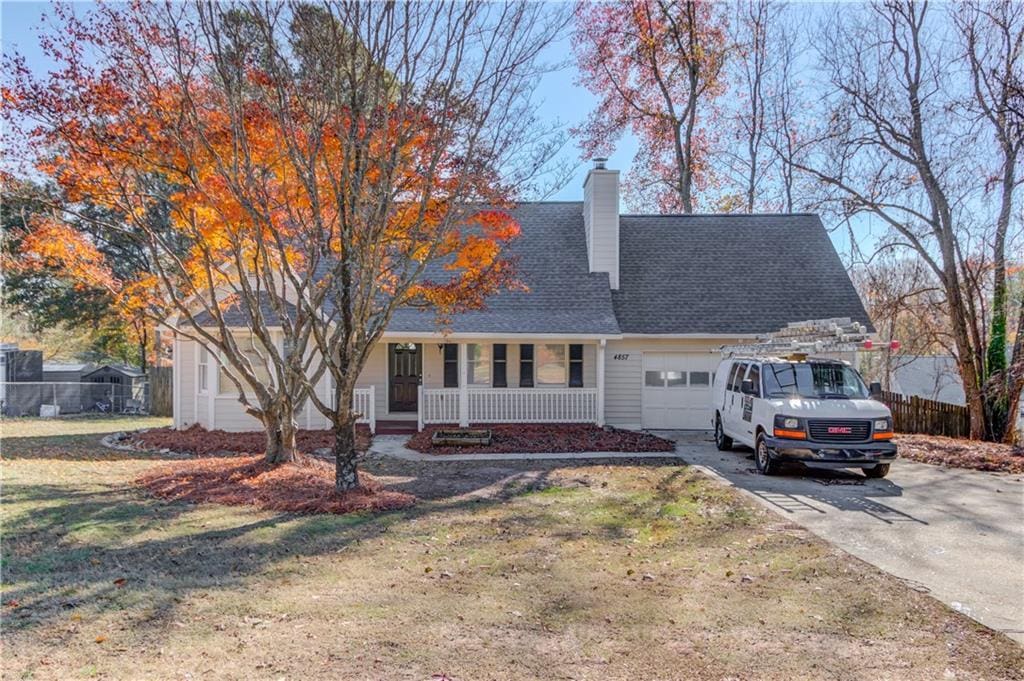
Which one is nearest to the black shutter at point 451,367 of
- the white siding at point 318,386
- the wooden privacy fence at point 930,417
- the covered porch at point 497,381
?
the covered porch at point 497,381

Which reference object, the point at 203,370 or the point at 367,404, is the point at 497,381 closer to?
the point at 367,404

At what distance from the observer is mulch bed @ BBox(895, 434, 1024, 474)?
1123 cm

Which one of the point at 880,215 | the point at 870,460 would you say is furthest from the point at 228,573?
the point at 880,215

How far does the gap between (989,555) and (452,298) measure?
881 centimetres

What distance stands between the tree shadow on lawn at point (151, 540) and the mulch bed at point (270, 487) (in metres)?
0.26

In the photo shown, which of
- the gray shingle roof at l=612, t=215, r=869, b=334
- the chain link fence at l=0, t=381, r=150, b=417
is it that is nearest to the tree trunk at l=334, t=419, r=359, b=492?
the gray shingle roof at l=612, t=215, r=869, b=334

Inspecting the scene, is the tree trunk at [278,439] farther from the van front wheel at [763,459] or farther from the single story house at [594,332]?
the van front wheel at [763,459]

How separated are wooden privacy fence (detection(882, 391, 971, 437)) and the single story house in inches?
112

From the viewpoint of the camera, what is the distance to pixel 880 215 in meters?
16.1

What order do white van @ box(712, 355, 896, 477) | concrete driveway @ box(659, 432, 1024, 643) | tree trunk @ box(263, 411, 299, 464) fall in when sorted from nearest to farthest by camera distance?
concrete driveway @ box(659, 432, 1024, 643) → white van @ box(712, 355, 896, 477) → tree trunk @ box(263, 411, 299, 464)

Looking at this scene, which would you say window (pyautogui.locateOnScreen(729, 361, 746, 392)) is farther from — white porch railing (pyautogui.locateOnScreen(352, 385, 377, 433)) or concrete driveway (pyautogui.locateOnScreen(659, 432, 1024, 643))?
white porch railing (pyautogui.locateOnScreen(352, 385, 377, 433))

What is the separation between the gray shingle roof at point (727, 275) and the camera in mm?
16250

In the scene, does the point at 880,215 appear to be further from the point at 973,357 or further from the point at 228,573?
the point at 228,573

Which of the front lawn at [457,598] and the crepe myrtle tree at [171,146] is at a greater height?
the crepe myrtle tree at [171,146]
